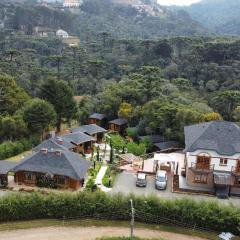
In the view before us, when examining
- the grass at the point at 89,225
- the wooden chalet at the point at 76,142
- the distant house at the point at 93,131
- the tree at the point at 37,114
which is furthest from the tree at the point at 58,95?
the grass at the point at 89,225

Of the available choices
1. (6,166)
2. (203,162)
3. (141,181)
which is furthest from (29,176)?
(203,162)

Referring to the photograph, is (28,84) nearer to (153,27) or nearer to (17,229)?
(17,229)

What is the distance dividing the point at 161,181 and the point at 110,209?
24.4ft

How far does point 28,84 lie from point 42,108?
2294 cm

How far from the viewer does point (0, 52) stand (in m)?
89.8

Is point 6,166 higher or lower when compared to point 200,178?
higher

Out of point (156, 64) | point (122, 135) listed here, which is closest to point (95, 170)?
point (122, 135)

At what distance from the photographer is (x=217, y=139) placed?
36375mm

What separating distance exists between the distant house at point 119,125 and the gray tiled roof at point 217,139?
1819cm

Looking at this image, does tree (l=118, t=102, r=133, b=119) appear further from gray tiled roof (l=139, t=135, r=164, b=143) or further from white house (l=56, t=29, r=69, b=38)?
white house (l=56, t=29, r=69, b=38)

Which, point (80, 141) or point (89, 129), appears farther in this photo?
point (89, 129)

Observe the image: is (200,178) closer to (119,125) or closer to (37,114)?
(37,114)

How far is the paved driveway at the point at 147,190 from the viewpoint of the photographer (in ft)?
112

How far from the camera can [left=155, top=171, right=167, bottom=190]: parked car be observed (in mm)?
35438
